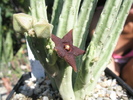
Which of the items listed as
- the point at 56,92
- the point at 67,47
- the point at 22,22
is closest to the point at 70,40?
the point at 67,47

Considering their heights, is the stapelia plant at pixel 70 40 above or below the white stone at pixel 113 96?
above

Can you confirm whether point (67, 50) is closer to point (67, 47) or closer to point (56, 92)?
point (67, 47)

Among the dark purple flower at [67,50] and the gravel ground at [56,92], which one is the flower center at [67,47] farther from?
the gravel ground at [56,92]

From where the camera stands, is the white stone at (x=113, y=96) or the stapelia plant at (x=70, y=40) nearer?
the stapelia plant at (x=70, y=40)

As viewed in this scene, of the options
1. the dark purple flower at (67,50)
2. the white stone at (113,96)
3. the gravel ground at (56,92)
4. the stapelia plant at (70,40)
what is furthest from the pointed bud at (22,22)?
the white stone at (113,96)

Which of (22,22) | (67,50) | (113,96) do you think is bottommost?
(113,96)

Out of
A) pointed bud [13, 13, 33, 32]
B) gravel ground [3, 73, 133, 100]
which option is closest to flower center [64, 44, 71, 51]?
pointed bud [13, 13, 33, 32]

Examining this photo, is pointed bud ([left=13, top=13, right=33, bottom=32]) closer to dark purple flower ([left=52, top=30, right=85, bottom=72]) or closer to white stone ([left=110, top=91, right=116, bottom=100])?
dark purple flower ([left=52, top=30, right=85, bottom=72])
